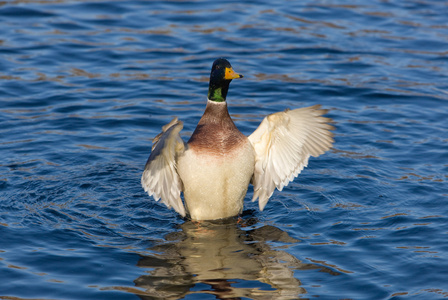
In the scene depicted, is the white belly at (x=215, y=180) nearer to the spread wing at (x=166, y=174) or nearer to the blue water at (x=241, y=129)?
the spread wing at (x=166, y=174)

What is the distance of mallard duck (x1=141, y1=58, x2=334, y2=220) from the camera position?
6.66 m

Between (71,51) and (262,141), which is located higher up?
(71,51)

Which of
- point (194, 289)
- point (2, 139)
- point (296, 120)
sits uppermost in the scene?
point (296, 120)

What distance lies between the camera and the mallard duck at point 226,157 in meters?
6.66

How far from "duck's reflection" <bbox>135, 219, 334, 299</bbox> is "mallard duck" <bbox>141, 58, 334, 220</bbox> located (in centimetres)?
33

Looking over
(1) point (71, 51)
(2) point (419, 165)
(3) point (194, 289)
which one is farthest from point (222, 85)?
(1) point (71, 51)

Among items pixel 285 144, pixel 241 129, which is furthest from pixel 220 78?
pixel 241 129

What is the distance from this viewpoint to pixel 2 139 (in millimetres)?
8875

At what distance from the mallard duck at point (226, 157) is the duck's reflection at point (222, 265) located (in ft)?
1.10

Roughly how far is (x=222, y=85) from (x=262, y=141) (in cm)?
73

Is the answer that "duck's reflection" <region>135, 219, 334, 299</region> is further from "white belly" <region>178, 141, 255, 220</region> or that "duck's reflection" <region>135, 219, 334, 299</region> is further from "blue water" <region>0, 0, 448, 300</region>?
"white belly" <region>178, 141, 255, 220</region>

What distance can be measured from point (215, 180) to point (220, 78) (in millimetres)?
1092

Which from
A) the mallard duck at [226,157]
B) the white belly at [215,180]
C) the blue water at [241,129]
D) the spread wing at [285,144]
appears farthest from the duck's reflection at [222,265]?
the spread wing at [285,144]

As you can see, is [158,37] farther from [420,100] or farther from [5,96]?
[420,100]
